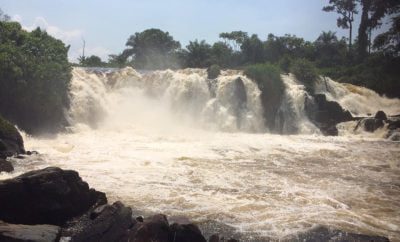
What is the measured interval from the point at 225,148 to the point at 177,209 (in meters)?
9.89

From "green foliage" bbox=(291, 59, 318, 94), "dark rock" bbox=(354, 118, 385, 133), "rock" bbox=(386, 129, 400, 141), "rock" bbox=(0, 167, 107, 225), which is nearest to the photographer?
"rock" bbox=(0, 167, 107, 225)

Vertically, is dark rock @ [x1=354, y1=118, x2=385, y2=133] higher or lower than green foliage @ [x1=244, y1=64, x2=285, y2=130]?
lower

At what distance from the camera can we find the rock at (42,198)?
8.27m

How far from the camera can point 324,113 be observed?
29.2 meters

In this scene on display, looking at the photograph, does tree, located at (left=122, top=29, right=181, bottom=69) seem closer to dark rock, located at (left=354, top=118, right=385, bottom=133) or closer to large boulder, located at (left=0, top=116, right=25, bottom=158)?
dark rock, located at (left=354, top=118, right=385, bottom=133)

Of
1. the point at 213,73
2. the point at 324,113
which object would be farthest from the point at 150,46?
the point at 324,113

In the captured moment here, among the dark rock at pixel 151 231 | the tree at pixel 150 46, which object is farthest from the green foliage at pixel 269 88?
the tree at pixel 150 46

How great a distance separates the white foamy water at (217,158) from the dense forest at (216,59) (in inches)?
72.4

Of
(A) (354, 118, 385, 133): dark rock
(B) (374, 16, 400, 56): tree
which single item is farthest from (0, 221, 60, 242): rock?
(B) (374, 16, 400, 56): tree

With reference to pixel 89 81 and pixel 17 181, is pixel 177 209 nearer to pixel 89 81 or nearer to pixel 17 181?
pixel 17 181

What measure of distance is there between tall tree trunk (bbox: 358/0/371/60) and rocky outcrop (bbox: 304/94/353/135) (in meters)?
21.3

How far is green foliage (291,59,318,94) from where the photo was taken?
1284 inches

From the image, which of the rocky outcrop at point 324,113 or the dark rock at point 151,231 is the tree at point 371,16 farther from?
the dark rock at point 151,231

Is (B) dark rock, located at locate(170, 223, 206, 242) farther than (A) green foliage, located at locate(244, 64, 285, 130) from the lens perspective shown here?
No
